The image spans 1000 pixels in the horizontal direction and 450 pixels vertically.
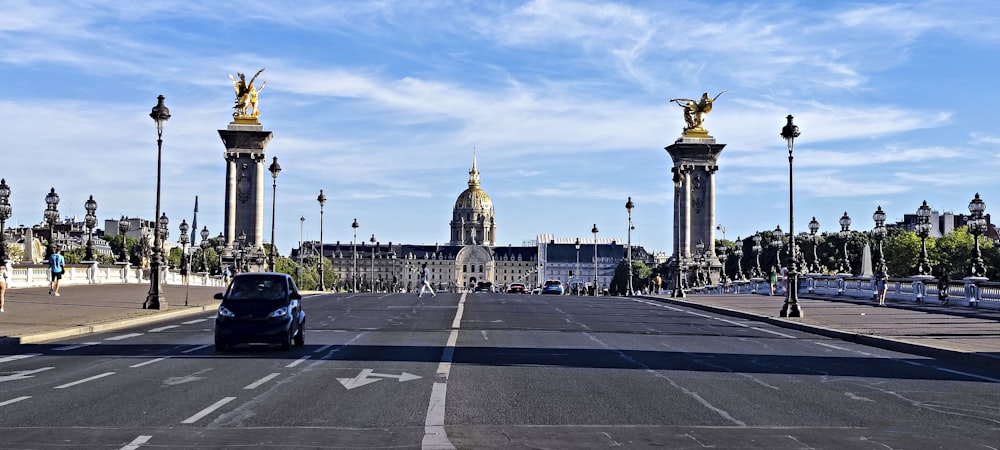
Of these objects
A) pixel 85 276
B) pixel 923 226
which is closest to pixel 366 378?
pixel 923 226

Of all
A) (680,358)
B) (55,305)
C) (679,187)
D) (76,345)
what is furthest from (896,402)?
(679,187)

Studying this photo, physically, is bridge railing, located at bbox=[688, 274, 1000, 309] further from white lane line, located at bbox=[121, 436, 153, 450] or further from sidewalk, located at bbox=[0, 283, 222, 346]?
white lane line, located at bbox=[121, 436, 153, 450]

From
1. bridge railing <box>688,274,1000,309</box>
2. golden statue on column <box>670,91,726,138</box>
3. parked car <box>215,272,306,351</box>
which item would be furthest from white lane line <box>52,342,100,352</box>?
golden statue on column <box>670,91,726,138</box>

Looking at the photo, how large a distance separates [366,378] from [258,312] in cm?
593

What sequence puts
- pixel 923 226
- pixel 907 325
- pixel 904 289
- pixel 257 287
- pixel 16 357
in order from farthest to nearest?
pixel 904 289 < pixel 923 226 < pixel 907 325 < pixel 257 287 < pixel 16 357

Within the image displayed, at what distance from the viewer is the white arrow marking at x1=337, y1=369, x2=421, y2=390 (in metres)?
17.2

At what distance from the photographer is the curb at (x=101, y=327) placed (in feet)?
82.5

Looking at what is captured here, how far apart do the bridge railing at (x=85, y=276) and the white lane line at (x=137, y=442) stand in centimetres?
4335

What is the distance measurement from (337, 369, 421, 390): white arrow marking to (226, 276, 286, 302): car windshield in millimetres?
5417

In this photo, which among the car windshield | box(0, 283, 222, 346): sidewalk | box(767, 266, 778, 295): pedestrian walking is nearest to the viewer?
the car windshield

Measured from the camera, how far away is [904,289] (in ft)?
182

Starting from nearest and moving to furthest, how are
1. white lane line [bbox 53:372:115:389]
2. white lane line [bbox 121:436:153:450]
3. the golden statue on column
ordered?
white lane line [bbox 121:436:153:450], white lane line [bbox 53:372:115:389], the golden statue on column

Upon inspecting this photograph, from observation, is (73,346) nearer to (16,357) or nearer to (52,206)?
(16,357)

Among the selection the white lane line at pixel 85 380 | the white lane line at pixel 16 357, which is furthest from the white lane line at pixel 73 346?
the white lane line at pixel 85 380
